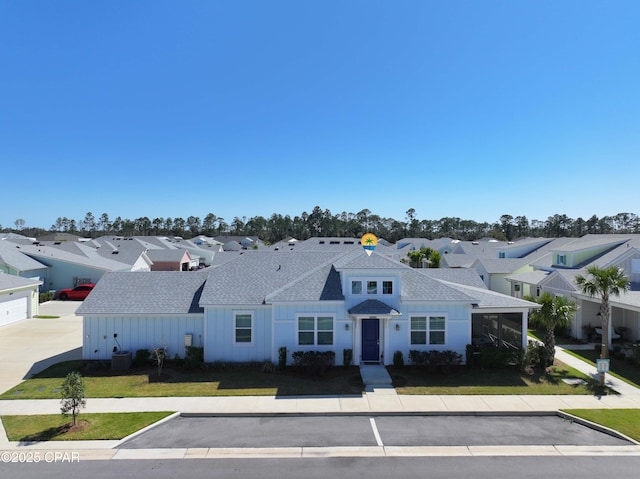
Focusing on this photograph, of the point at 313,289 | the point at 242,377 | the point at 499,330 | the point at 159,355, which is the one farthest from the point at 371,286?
the point at 159,355

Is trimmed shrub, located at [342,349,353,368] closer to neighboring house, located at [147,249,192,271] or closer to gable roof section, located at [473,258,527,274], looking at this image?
gable roof section, located at [473,258,527,274]

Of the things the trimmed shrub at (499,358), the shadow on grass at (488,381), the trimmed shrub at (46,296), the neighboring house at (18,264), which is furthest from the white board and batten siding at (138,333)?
the trimmed shrub at (46,296)

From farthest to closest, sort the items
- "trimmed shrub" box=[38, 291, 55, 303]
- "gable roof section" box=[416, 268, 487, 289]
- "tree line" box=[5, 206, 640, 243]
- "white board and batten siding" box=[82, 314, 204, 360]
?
"tree line" box=[5, 206, 640, 243], "trimmed shrub" box=[38, 291, 55, 303], "gable roof section" box=[416, 268, 487, 289], "white board and batten siding" box=[82, 314, 204, 360]

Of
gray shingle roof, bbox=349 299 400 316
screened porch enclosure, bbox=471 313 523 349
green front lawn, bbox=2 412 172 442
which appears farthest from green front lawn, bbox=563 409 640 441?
green front lawn, bbox=2 412 172 442

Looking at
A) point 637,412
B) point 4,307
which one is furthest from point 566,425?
point 4,307

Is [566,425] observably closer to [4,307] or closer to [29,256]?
[4,307]

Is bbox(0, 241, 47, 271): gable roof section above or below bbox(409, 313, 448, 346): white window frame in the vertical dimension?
above
